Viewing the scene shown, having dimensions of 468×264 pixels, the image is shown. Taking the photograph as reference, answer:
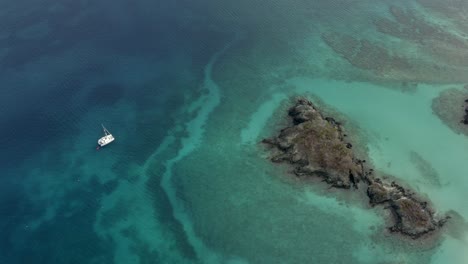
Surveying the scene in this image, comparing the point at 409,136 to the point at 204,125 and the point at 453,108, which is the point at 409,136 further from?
the point at 204,125

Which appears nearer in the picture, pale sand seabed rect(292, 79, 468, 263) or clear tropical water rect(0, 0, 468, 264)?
clear tropical water rect(0, 0, 468, 264)

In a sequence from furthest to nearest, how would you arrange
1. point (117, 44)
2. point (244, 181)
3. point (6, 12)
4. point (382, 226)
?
point (6, 12), point (117, 44), point (244, 181), point (382, 226)

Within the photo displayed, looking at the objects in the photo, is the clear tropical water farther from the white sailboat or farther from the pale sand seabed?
the white sailboat

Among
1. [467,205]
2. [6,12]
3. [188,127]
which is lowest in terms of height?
[467,205]

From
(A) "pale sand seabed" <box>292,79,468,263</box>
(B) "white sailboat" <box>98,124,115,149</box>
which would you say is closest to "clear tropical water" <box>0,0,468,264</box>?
(A) "pale sand seabed" <box>292,79,468,263</box>

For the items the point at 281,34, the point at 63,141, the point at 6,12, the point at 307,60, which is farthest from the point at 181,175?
the point at 6,12

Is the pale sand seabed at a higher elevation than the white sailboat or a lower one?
lower

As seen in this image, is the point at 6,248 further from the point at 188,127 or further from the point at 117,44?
the point at 117,44
